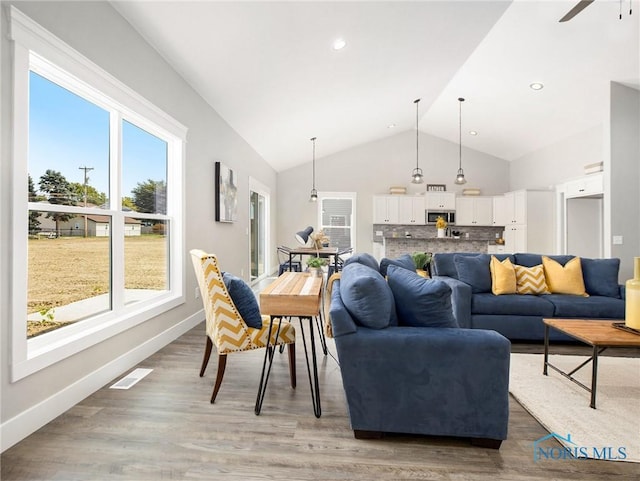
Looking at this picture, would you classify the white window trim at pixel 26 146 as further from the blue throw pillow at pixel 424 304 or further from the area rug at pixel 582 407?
the area rug at pixel 582 407

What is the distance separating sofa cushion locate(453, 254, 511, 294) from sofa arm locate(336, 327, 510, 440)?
206 centimetres

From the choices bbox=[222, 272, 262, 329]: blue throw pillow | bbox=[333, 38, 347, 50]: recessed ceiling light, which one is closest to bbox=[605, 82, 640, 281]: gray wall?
bbox=[333, 38, 347, 50]: recessed ceiling light

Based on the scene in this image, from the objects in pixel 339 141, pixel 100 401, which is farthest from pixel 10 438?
pixel 339 141

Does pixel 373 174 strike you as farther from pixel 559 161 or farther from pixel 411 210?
pixel 559 161

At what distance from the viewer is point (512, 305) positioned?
346cm

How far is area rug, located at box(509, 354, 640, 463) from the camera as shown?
1.79m

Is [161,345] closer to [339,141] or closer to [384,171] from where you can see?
[339,141]

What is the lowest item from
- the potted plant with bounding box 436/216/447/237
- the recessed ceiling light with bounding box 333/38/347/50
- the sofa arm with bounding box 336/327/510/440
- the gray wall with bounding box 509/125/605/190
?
the sofa arm with bounding box 336/327/510/440

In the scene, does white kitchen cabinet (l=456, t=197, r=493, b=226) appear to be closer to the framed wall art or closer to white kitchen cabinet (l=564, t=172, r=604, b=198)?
white kitchen cabinet (l=564, t=172, r=604, b=198)

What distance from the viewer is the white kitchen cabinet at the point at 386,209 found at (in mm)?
8562

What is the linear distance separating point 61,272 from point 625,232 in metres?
6.43

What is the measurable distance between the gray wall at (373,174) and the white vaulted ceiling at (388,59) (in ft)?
6.26

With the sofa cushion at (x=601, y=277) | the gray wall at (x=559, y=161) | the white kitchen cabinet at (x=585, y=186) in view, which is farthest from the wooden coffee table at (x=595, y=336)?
the gray wall at (x=559, y=161)

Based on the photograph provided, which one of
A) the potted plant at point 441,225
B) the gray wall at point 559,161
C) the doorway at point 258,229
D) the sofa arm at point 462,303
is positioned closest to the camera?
the sofa arm at point 462,303
